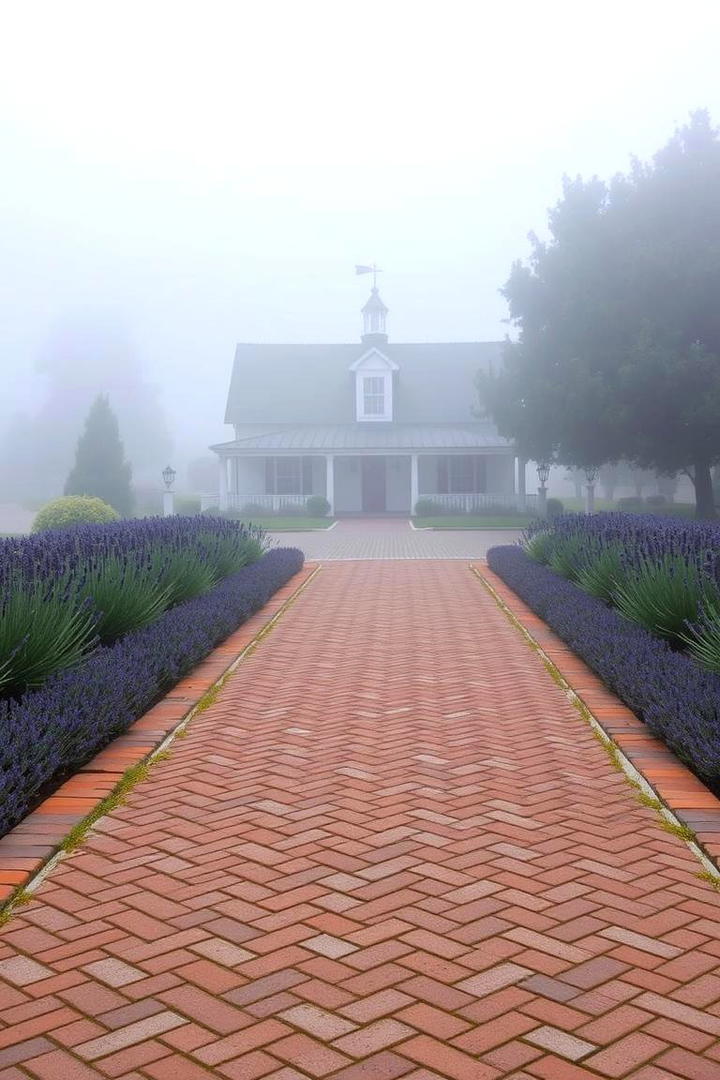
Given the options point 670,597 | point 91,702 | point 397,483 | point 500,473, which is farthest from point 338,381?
point 91,702

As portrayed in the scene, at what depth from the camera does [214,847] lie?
417 cm

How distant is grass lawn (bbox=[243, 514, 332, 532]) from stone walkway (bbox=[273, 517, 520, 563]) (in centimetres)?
63

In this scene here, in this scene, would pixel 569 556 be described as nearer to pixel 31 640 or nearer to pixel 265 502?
pixel 31 640

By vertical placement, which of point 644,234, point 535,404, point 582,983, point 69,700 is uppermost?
point 644,234

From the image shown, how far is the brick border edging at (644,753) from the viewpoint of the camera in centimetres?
430

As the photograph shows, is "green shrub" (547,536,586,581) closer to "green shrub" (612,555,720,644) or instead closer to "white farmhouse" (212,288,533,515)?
"green shrub" (612,555,720,644)

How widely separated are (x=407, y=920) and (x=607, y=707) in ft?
10.9

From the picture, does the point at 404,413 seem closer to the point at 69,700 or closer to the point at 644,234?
the point at 644,234

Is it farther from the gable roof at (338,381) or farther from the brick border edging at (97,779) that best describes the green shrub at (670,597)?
the gable roof at (338,381)

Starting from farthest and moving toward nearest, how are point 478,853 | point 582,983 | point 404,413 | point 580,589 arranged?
point 404,413 < point 580,589 < point 478,853 < point 582,983

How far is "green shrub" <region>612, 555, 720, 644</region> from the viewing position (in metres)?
7.63

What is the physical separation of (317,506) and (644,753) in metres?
32.1

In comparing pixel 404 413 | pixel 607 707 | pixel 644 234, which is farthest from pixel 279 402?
pixel 607 707

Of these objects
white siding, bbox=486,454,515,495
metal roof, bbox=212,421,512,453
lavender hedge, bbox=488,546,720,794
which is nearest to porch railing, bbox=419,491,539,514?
white siding, bbox=486,454,515,495
